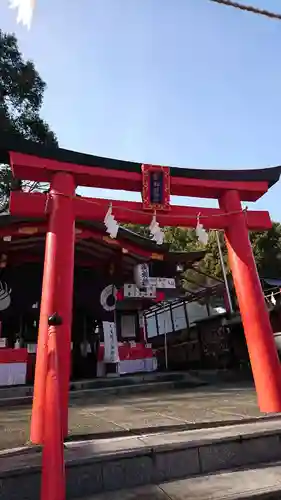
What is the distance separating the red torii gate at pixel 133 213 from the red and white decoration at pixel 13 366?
21.8 feet

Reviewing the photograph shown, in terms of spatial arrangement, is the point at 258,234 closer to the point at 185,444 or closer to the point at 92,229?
the point at 92,229

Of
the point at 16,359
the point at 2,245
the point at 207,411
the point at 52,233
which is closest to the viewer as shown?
the point at 52,233

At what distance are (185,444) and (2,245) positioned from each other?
936cm

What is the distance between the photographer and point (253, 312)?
5.81 metres

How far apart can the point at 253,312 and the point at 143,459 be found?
3.10 metres

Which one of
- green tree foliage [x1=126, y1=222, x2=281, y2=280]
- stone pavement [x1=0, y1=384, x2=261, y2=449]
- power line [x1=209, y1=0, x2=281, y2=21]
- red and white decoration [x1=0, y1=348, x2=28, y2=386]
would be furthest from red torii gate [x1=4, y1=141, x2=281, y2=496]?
green tree foliage [x1=126, y1=222, x2=281, y2=280]

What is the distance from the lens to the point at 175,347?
693 inches

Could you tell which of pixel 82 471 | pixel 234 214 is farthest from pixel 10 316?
pixel 82 471

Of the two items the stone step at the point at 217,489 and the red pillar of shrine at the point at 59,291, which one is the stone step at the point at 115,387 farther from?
the stone step at the point at 217,489

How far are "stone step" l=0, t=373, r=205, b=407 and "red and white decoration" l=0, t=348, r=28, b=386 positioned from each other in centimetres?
89

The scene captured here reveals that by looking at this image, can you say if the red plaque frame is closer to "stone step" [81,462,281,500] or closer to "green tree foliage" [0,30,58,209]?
→ "stone step" [81,462,281,500]

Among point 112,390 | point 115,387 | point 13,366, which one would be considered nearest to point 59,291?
point 112,390

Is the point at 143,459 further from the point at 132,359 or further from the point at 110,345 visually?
the point at 132,359

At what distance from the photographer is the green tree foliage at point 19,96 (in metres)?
18.9
